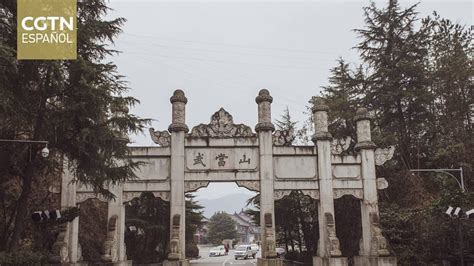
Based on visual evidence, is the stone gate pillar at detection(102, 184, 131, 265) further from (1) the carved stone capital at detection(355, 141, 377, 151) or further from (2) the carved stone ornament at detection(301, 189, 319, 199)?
(1) the carved stone capital at detection(355, 141, 377, 151)

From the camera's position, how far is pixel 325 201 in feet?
57.7

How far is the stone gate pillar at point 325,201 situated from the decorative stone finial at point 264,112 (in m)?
1.82

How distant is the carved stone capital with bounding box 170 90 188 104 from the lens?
17984 millimetres

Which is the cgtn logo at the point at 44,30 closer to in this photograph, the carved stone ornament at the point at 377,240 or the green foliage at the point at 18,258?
the green foliage at the point at 18,258

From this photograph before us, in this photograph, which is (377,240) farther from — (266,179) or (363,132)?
(266,179)

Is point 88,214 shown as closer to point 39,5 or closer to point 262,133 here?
point 262,133

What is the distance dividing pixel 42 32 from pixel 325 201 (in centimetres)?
1116

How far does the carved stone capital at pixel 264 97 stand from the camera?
18141mm

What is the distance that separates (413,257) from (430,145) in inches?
349

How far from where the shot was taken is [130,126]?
13.7m

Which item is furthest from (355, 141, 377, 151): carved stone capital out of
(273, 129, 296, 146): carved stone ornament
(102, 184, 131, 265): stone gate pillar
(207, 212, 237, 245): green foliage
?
(207, 212, 237, 245): green foliage

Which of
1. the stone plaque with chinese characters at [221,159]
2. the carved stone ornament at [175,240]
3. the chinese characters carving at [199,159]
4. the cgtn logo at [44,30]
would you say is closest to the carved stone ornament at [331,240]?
the stone plaque with chinese characters at [221,159]

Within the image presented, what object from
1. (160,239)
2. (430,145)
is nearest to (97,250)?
(160,239)

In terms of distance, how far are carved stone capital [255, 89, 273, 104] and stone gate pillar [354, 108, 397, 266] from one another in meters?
3.92
